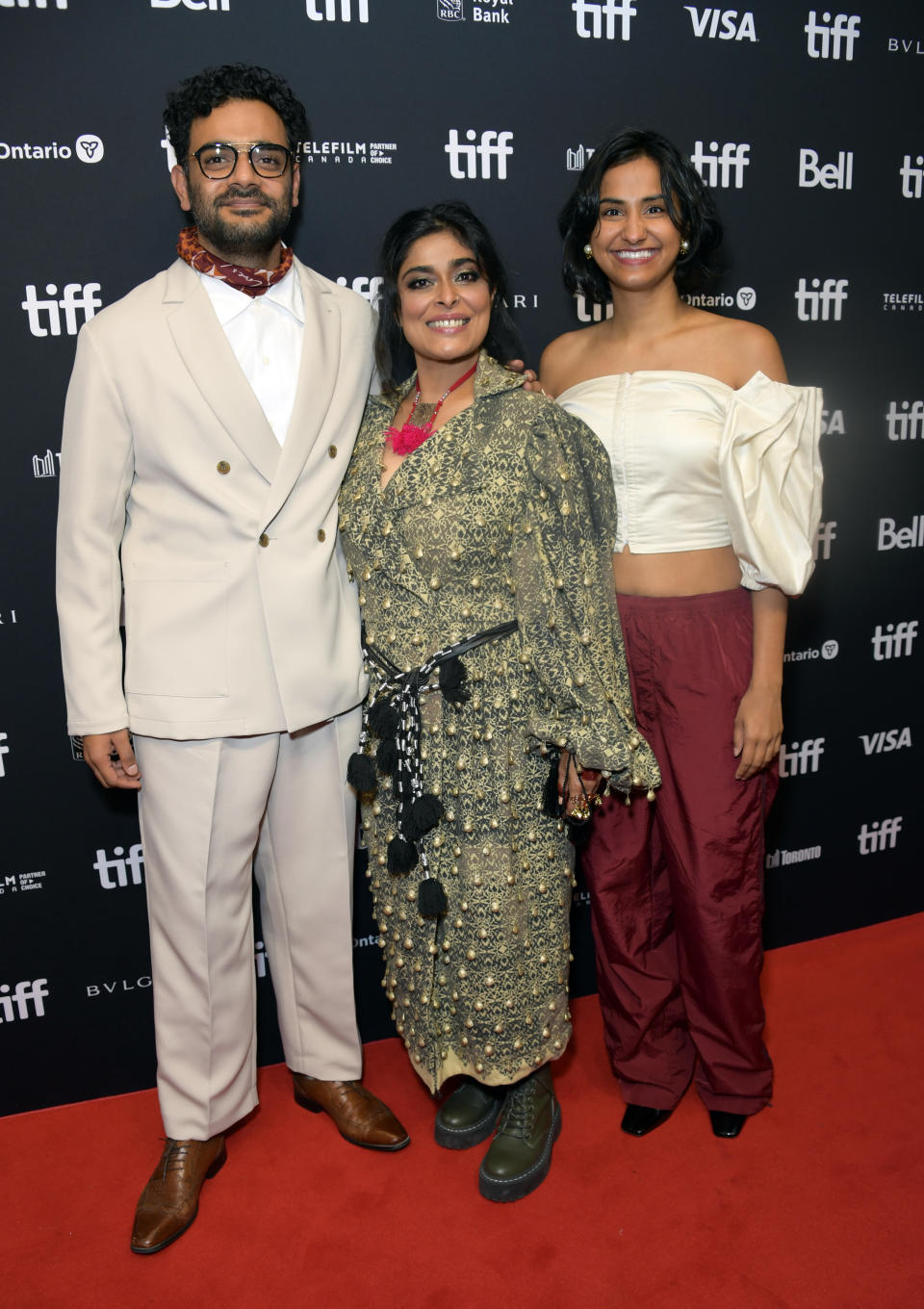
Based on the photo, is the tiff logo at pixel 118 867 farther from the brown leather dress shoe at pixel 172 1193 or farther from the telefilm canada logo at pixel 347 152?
the telefilm canada logo at pixel 347 152

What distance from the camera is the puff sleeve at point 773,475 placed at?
1.98 m

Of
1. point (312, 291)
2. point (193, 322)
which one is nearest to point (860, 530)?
point (312, 291)

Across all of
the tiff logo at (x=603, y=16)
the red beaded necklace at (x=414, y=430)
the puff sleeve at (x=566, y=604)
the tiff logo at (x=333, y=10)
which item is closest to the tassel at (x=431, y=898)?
the puff sleeve at (x=566, y=604)

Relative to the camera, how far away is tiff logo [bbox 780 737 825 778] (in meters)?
2.96

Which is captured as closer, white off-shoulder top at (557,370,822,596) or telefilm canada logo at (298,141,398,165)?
white off-shoulder top at (557,370,822,596)

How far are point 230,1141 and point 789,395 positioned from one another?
1985 mm

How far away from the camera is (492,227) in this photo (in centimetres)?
242

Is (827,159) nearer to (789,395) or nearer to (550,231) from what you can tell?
(550,231)

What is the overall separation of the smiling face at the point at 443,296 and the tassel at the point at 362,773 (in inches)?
30.5

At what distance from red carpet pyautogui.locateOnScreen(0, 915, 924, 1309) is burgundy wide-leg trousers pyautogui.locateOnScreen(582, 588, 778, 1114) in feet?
0.49

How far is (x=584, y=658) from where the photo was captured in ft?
6.14

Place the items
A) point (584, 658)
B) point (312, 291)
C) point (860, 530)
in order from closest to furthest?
point (584, 658), point (312, 291), point (860, 530)

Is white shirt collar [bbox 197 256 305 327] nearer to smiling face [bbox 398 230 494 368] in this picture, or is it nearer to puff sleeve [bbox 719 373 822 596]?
smiling face [bbox 398 230 494 368]

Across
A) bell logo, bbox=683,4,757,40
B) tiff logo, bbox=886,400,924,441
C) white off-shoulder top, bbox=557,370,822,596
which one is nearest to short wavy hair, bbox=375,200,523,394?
white off-shoulder top, bbox=557,370,822,596
